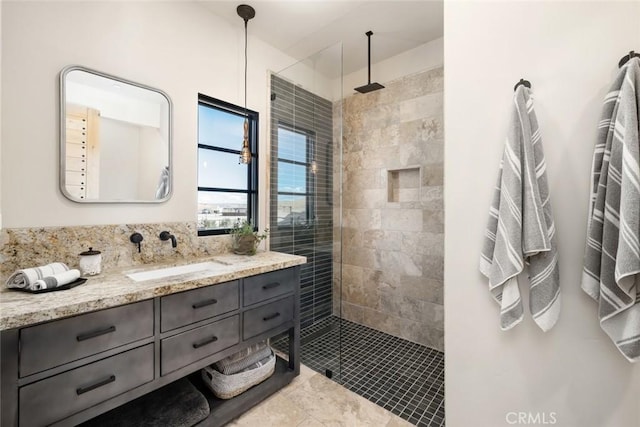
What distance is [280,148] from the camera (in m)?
2.50

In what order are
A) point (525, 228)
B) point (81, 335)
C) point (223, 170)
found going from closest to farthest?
point (525, 228) → point (81, 335) → point (223, 170)

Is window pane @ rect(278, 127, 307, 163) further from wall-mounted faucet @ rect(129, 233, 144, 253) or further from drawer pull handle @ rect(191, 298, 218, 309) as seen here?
drawer pull handle @ rect(191, 298, 218, 309)

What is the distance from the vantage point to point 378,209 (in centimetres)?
281

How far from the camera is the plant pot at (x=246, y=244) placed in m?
2.15

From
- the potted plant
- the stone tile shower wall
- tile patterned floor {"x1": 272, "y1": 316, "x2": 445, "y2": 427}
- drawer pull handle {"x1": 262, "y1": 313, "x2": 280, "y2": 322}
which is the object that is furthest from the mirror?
tile patterned floor {"x1": 272, "y1": 316, "x2": 445, "y2": 427}

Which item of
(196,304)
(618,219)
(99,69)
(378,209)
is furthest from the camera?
(378,209)

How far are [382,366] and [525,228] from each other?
176cm

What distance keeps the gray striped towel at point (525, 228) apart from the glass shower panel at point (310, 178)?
1480 mm

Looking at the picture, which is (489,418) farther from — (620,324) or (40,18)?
(40,18)

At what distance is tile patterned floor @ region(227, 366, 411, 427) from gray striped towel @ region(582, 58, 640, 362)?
4.21 feet

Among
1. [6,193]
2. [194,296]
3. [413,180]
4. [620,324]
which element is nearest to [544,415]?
[620,324]

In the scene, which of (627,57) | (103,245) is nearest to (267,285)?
(103,245)

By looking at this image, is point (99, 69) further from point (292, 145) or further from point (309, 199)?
point (309, 199)

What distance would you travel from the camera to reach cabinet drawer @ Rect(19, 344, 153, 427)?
3.17 ft
